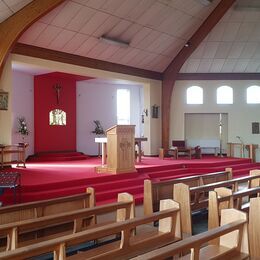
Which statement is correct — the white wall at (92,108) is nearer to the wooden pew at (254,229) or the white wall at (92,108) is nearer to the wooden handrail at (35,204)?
A: the wooden handrail at (35,204)

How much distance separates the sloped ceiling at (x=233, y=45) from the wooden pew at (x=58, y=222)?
29.3 feet

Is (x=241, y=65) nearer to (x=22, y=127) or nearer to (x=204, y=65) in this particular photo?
(x=204, y=65)

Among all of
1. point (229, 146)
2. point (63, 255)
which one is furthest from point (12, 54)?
point (229, 146)

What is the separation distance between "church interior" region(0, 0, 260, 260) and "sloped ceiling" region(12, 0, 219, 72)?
4cm

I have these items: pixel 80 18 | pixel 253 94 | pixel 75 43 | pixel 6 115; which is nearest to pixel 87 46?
pixel 75 43

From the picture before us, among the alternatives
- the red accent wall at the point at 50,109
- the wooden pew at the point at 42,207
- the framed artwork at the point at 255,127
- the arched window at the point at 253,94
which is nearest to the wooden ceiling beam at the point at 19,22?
the red accent wall at the point at 50,109

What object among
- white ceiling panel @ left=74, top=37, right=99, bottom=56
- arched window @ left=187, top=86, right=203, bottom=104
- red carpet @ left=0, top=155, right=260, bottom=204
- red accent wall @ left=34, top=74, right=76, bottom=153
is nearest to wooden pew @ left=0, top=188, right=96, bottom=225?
red carpet @ left=0, top=155, right=260, bottom=204

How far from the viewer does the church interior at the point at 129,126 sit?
3.34 meters

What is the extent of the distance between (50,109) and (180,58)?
16.2 ft

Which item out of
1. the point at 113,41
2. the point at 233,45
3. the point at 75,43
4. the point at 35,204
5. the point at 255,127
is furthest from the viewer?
the point at 255,127

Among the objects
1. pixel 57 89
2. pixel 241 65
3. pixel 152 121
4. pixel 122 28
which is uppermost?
pixel 122 28

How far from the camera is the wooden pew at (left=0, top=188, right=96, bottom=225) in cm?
359

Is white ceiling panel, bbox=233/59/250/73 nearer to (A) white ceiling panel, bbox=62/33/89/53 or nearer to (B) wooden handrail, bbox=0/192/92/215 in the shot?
(A) white ceiling panel, bbox=62/33/89/53

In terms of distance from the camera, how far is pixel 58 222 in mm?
3266
